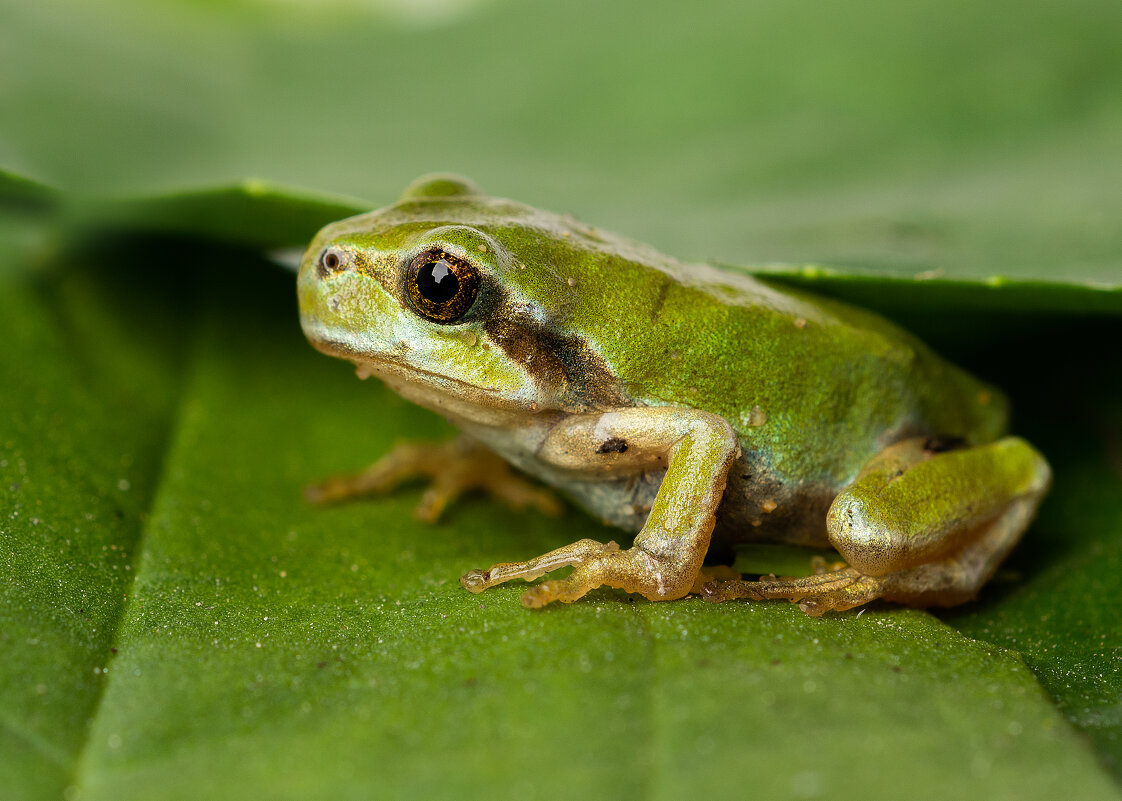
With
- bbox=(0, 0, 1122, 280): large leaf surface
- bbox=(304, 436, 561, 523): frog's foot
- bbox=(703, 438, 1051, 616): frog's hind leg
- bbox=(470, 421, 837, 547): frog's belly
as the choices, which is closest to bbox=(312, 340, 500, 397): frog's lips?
bbox=(470, 421, 837, 547): frog's belly

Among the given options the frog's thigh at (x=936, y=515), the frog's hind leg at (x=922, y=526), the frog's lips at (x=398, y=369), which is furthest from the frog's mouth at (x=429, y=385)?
the frog's thigh at (x=936, y=515)

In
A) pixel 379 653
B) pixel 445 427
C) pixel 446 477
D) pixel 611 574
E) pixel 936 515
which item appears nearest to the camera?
pixel 379 653

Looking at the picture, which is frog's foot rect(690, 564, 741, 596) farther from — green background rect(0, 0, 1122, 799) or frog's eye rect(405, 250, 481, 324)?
frog's eye rect(405, 250, 481, 324)

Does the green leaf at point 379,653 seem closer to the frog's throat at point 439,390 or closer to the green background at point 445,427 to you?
the green background at point 445,427

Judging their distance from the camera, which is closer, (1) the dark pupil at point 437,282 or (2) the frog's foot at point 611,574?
(2) the frog's foot at point 611,574

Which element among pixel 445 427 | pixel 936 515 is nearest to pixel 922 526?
pixel 936 515

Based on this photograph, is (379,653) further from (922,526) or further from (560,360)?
(922,526)

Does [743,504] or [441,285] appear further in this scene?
[743,504]
